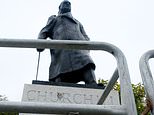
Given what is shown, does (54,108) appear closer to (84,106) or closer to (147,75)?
(84,106)

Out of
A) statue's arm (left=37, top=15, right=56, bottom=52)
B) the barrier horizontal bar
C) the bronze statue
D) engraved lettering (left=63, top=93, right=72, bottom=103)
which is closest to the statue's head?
the bronze statue

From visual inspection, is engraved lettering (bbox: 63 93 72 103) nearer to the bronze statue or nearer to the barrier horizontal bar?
the bronze statue

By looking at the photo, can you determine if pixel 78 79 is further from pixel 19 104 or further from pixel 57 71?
pixel 19 104

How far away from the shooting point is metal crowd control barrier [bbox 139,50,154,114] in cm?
72

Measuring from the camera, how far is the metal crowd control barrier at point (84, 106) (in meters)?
0.71

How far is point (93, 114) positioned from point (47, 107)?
0.37 ft

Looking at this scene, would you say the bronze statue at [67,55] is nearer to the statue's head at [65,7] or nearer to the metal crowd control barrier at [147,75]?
the statue's head at [65,7]

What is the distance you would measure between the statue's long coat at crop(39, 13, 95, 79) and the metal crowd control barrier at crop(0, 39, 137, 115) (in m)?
2.38

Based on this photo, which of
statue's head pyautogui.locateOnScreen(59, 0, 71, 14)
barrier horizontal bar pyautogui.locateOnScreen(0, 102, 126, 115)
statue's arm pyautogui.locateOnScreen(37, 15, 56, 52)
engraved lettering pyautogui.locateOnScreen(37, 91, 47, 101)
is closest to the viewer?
barrier horizontal bar pyautogui.locateOnScreen(0, 102, 126, 115)

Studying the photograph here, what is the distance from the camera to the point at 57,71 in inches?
131

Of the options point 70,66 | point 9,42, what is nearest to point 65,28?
point 70,66

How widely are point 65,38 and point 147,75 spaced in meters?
2.78

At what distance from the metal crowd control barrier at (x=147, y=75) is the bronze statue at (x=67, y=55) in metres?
2.22

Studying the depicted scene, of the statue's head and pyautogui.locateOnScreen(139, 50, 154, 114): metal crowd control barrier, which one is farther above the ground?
the statue's head
